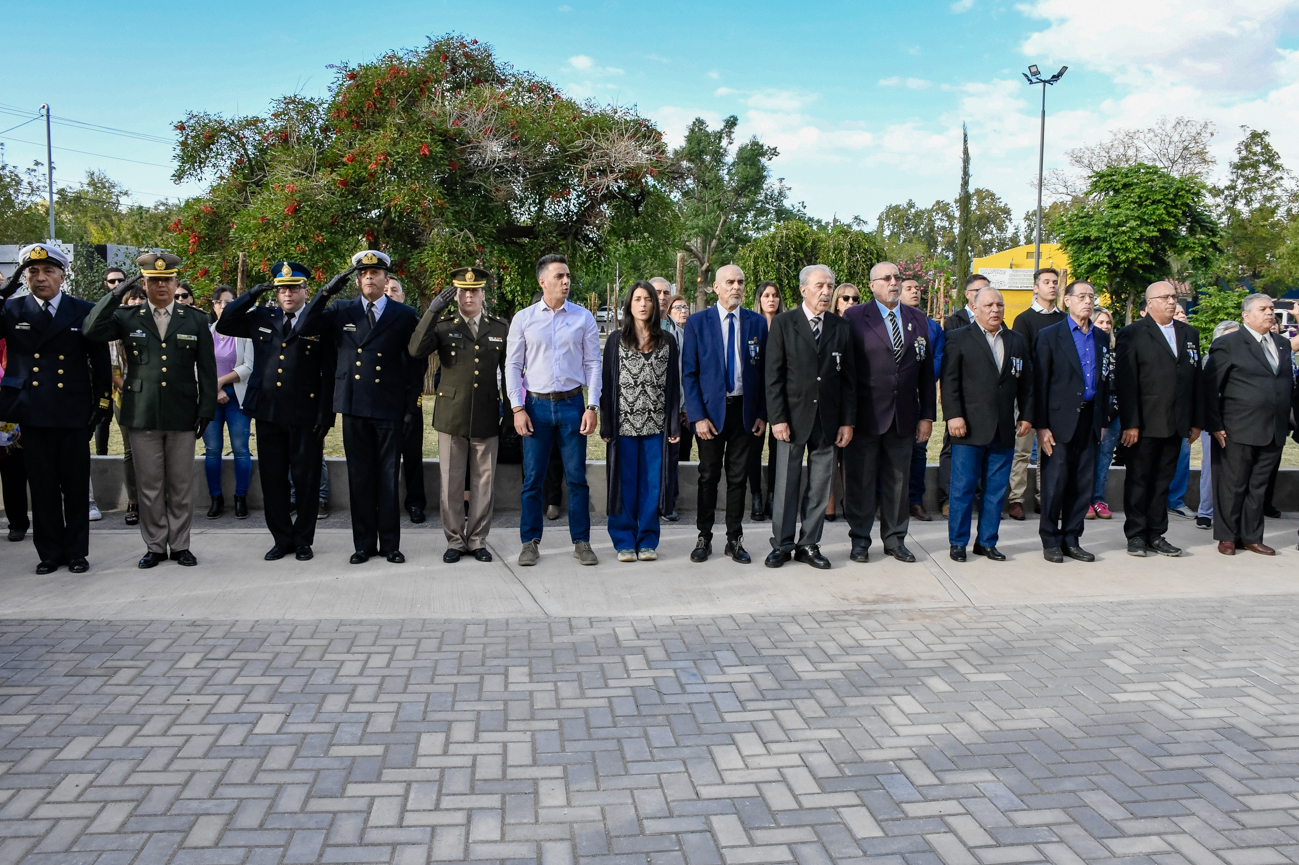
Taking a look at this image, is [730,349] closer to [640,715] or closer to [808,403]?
[808,403]

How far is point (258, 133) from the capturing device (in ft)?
59.1

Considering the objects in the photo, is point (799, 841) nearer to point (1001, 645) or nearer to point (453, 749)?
point (453, 749)

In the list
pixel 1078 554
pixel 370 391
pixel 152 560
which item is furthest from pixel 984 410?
pixel 152 560

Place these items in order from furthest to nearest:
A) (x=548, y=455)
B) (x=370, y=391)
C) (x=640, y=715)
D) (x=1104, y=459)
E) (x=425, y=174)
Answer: (x=425, y=174) < (x=1104, y=459) < (x=548, y=455) < (x=370, y=391) < (x=640, y=715)

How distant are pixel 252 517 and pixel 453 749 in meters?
5.26

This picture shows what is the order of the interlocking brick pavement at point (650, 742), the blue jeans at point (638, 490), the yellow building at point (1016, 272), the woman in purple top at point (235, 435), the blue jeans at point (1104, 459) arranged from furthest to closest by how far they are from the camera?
the yellow building at point (1016, 272)
the blue jeans at point (1104, 459)
the woman in purple top at point (235, 435)
the blue jeans at point (638, 490)
the interlocking brick pavement at point (650, 742)

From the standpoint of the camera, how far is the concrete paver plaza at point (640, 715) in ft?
10.3

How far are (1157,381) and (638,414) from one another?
4.02 metres

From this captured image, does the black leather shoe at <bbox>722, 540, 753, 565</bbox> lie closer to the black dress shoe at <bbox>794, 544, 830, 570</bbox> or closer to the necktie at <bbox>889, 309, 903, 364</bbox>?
the black dress shoe at <bbox>794, 544, 830, 570</bbox>

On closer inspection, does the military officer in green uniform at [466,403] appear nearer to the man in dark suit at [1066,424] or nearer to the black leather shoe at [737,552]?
the black leather shoe at [737,552]

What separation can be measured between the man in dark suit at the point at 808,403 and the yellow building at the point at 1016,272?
30177 mm

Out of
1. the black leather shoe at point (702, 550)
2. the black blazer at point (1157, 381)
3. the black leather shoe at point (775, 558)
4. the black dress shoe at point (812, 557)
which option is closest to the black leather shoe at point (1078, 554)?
the black blazer at point (1157, 381)

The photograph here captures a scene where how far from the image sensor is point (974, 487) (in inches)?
282

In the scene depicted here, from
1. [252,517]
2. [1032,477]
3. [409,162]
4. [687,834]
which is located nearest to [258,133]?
[409,162]
